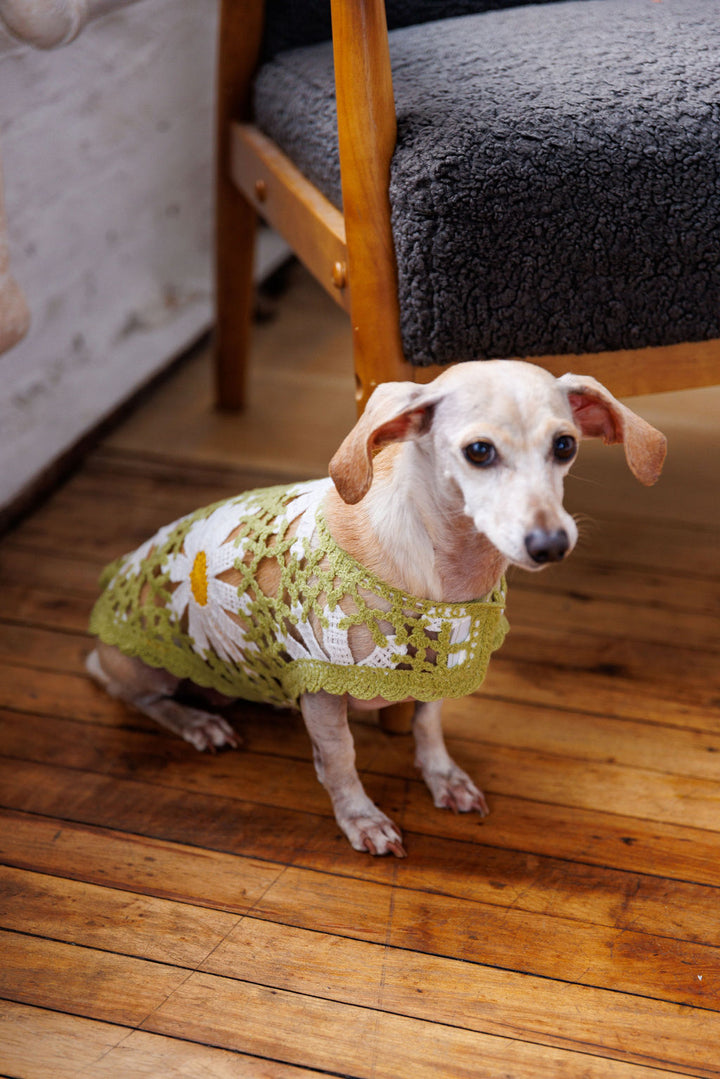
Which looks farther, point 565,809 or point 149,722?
point 149,722

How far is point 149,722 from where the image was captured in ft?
4.06

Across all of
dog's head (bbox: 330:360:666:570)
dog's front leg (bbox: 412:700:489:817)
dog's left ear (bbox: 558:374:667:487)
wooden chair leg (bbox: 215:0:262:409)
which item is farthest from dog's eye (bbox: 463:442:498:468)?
wooden chair leg (bbox: 215:0:262:409)

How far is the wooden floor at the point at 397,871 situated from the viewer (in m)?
0.85

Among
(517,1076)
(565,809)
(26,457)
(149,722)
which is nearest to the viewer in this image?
(517,1076)

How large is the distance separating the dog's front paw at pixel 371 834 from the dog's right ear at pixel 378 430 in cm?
38

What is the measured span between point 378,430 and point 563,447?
0.51ft

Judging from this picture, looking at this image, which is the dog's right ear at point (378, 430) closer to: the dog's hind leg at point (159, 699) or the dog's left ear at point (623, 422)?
the dog's left ear at point (623, 422)

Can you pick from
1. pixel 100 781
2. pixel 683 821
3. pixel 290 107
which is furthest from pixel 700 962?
pixel 290 107

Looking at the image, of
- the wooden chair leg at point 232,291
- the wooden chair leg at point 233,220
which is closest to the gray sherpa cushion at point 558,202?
the wooden chair leg at point 233,220

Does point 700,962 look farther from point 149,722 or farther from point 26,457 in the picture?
point 26,457

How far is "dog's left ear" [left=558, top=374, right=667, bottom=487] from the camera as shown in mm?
847

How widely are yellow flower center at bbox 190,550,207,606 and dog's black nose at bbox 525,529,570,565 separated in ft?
1.39

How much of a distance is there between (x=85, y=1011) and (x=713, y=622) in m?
0.93

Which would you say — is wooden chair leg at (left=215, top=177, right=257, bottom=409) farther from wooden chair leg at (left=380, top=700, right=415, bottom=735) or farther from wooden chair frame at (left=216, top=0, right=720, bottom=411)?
wooden chair leg at (left=380, top=700, right=415, bottom=735)
